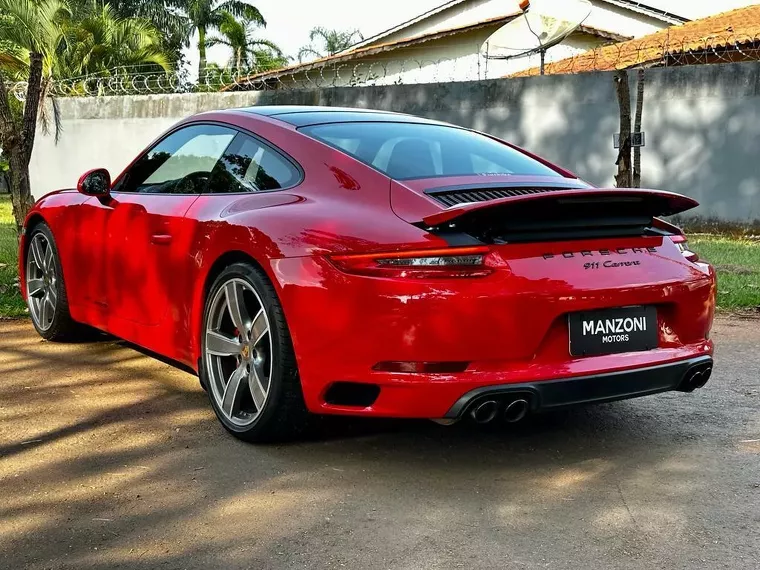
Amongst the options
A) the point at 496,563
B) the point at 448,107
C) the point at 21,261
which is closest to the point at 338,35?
the point at 448,107

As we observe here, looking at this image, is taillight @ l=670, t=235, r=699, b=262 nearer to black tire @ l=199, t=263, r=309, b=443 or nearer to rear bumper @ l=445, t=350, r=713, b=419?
rear bumper @ l=445, t=350, r=713, b=419

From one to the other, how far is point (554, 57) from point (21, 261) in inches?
863

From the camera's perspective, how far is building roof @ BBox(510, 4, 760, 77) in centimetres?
1628

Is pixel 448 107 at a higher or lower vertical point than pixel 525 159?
higher

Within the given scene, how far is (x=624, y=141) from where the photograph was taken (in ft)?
32.4

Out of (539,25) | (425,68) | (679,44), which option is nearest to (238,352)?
(539,25)

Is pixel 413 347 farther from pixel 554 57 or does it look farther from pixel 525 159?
pixel 554 57

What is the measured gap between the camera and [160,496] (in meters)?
3.11

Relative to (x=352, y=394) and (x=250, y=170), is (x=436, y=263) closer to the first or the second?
(x=352, y=394)

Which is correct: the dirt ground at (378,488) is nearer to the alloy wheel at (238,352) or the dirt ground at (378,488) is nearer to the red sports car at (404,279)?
the alloy wheel at (238,352)

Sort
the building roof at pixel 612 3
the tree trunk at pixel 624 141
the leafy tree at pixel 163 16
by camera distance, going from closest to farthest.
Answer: the tree trunk at pixel 624 141
the building roof at pixel 612 3
the leafy tree at pixel 163 16

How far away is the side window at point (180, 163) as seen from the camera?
167 inches

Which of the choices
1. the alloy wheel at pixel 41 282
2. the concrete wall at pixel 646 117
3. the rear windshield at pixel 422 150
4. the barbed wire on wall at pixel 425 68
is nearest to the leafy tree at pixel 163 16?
the barbed wire on wall at pixel 425 68

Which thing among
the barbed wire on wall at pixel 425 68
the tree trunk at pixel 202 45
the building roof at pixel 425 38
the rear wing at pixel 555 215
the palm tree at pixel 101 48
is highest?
the tree trunk at pixel 202 45
